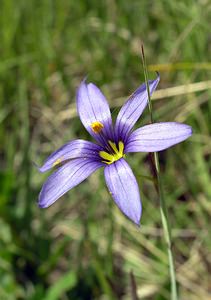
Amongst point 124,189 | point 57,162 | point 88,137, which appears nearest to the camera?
point 124,189

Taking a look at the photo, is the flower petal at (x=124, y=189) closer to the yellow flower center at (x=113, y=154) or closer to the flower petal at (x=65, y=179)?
the flower petal at (x=65, y=179)

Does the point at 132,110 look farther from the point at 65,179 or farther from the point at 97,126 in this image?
the point at 65,179

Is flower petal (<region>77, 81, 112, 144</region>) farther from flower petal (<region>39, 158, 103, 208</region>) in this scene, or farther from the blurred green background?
the blurred green background

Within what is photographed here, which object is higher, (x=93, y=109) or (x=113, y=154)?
(x=93, y=109)

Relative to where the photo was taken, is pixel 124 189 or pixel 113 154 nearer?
pixel 124 189

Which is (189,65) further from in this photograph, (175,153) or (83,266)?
(83,266)

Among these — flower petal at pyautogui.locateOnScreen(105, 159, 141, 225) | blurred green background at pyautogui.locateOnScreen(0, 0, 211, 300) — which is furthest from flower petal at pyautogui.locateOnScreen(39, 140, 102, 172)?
blurred green background at pyautogui.locateOnScreen(0, 0, 211, 300)

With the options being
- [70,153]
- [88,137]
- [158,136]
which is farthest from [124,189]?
[88,137]

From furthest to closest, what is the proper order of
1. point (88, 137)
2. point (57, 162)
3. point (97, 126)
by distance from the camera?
point (88, 137)
point (97, 126)
point (57, 162)

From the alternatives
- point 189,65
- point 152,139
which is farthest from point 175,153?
point 152,139
